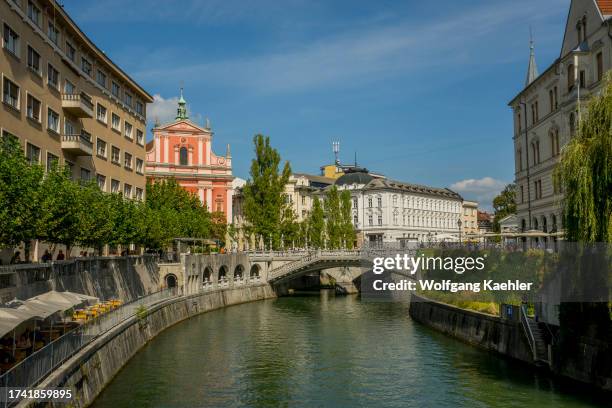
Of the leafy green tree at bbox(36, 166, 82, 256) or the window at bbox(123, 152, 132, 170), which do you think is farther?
the window at bbox(123, 152, 132, 170)

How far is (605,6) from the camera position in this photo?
135ft

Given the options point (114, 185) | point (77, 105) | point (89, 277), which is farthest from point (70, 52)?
point (89, 277)

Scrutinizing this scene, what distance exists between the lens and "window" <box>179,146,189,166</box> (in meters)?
93.2

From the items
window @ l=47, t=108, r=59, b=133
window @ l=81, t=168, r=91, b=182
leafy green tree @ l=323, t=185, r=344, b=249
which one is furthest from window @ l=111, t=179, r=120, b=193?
leafy green tree @ l=323, t=185, r=344, b=249

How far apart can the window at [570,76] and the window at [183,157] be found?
60543mm

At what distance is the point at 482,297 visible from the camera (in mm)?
37875

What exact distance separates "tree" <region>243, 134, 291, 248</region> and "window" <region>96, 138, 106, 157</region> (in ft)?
71.7

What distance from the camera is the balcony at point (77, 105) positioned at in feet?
148

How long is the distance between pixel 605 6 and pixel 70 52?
37.8m

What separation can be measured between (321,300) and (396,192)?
169ft

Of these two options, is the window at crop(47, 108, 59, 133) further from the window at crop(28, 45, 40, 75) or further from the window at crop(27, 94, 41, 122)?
the window at crop(28, 45, 40, 75)

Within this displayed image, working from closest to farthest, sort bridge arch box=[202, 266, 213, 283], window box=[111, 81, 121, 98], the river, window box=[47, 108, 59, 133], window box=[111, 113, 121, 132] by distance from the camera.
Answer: the river < window box=[47, 108, 59, 133] < window box=[111, 113, 121, 132] < window box=[111, 81, 121, 98] < bridge arch box=[202, 266, 213, 283]

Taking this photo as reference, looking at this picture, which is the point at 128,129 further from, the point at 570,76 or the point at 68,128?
the point at 570,76

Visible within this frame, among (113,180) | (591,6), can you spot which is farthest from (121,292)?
(591,6)
